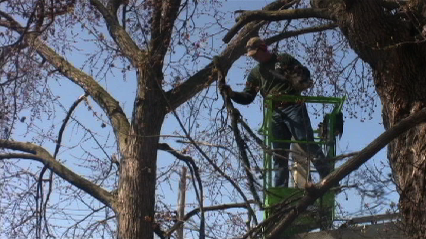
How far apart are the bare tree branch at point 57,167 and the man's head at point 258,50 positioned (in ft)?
7.40

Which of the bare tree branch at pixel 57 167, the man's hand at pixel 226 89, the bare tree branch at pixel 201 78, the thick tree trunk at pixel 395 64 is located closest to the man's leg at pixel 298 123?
the man's hand at pixel 226 89

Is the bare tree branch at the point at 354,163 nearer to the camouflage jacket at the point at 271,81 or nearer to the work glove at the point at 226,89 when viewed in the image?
the work glove at the point at 226,89

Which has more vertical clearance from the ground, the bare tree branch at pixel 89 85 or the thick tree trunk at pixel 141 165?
the bare tree branch at pixel 89 85

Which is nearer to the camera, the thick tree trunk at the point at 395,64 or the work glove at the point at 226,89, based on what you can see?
the thick tree trunk at the point at 395,64

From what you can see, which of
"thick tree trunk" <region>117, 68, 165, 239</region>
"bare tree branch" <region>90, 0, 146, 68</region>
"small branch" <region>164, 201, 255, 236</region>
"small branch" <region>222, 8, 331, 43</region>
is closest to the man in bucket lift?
"small branch" <region>164, 201, 255, 236</region>

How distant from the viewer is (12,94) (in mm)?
8734

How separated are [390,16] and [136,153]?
10.9 feet

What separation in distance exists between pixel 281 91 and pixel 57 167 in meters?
2.73

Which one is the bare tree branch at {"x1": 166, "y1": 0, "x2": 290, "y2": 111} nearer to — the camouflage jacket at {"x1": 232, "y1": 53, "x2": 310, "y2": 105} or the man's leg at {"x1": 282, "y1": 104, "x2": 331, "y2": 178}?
the camouflage jacket at {"x1": 232, "y1": 53, "x2": 310, "y2": 105}

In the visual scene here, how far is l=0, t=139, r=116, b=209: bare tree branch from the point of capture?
8.90 meters

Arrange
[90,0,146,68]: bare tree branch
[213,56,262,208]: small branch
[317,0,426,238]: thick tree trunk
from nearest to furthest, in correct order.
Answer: [317,0,426,238]: thick tree trunk, [213,56,262,208]: small branch, [90,0,146,68]: bare tree branch

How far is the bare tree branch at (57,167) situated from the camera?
890 centimetres

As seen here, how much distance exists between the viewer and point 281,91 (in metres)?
8.63

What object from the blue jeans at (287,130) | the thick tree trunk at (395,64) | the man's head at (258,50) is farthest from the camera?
the man's head at (258,50)
